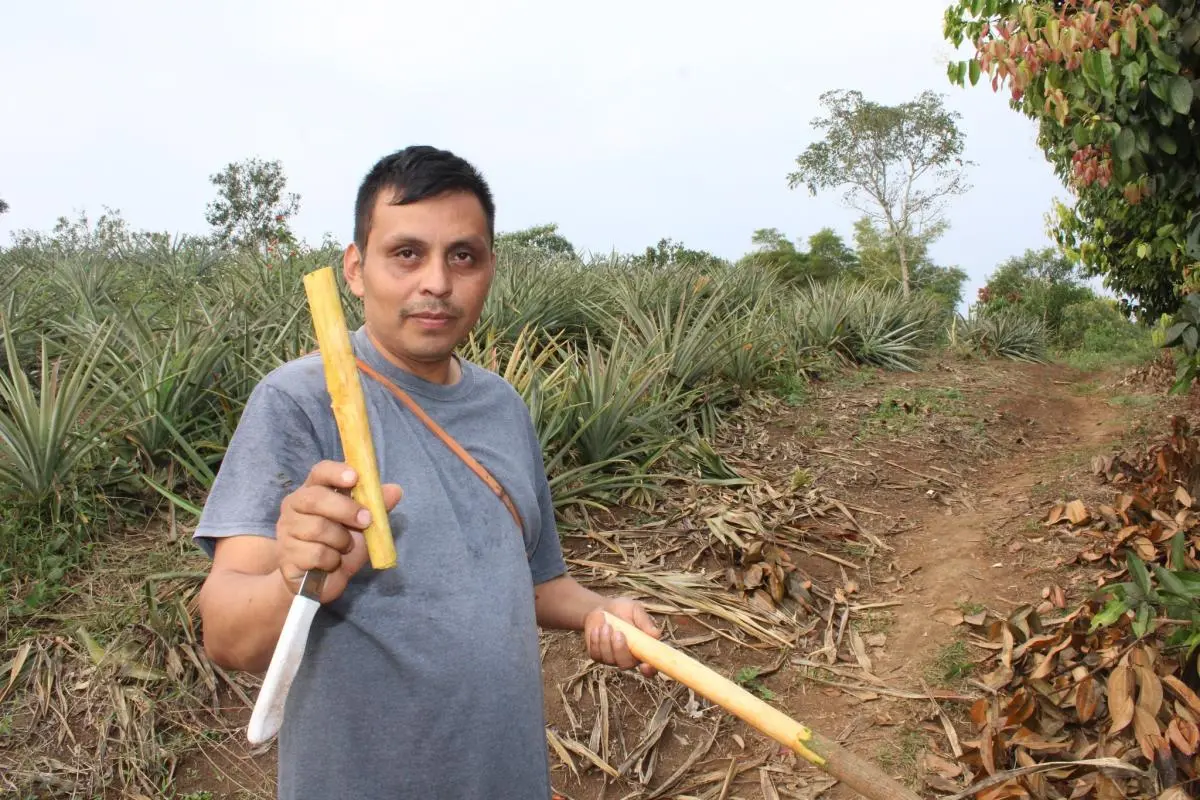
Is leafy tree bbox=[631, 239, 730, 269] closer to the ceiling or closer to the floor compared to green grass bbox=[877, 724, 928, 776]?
closer to the ceiling

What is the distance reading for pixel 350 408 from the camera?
1.11 m

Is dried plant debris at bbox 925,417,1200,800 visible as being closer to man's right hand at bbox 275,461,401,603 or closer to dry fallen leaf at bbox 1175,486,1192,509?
dry fallen leaf at bbox 1175,486,1192,509

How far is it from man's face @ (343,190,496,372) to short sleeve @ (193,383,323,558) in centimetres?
26

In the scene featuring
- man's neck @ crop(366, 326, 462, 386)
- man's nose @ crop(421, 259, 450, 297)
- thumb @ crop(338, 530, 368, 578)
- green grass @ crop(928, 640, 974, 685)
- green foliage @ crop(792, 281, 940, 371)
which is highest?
green foliage @ crop(792, 281, 940, 371)

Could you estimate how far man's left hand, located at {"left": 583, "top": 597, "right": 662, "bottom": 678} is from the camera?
152 cm

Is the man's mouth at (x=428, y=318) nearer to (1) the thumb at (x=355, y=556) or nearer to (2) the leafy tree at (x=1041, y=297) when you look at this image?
(1) the thumb at (x=355, y=556)

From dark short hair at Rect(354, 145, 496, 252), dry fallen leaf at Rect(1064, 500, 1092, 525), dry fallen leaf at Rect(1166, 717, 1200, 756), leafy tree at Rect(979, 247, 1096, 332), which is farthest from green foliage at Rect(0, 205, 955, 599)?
leafy tree at Rect(979, 247, 1096, 332)

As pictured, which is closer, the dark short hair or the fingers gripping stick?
the fingers gripping stick

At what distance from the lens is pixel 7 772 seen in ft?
9.64

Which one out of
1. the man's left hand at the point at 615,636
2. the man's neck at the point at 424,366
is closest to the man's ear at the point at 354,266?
the man's neck at the point at 424,366

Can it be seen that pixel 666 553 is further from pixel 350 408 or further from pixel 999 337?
pixel 999 337

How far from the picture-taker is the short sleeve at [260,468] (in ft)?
4.18

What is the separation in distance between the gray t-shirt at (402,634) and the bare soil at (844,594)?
1927mm

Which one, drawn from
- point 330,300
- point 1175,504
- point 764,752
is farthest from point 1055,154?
point 330,300
